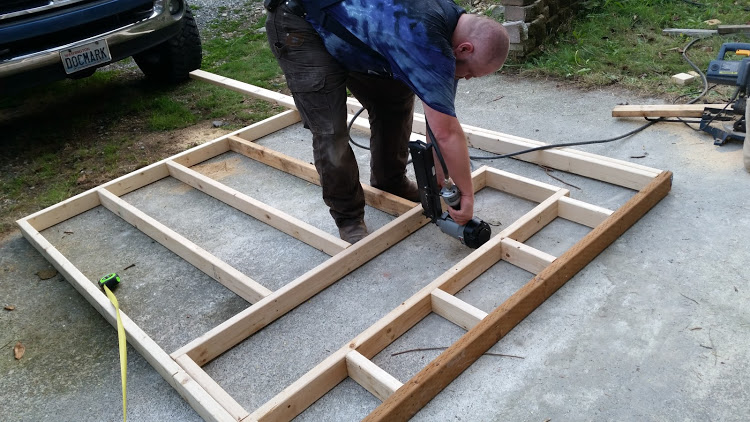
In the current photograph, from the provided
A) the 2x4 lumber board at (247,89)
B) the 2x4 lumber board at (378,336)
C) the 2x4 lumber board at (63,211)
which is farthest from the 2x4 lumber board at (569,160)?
the 2x4 lumber board at (63,211)

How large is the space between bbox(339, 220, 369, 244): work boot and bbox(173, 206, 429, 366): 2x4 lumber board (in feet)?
0.37

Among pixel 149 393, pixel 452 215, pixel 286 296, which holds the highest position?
pixel 452 215

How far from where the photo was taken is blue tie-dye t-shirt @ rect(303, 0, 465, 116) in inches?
90.4

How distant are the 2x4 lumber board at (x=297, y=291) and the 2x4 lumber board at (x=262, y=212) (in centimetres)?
12

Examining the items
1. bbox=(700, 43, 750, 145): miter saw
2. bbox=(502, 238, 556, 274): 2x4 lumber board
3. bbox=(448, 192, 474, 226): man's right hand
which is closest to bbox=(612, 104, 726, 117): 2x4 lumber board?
bbox=(700, 43, 750, 145): miter saw

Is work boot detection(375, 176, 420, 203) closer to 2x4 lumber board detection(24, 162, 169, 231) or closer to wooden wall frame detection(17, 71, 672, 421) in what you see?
wooden wall frame detection(17, 71, 672, 421)

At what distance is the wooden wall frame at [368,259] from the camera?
89.0 inches

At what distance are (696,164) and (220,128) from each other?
142 inches

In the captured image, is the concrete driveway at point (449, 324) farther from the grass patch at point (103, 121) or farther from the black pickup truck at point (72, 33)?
the black pickup truck at point (72, 33)

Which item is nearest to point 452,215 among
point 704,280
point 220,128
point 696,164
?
point 704,280

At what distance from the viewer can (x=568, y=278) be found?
9.00ft

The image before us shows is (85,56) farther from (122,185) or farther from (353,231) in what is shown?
(353,231)

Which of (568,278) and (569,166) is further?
(569,166)

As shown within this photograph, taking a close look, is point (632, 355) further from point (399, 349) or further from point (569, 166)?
point (569, 166)
